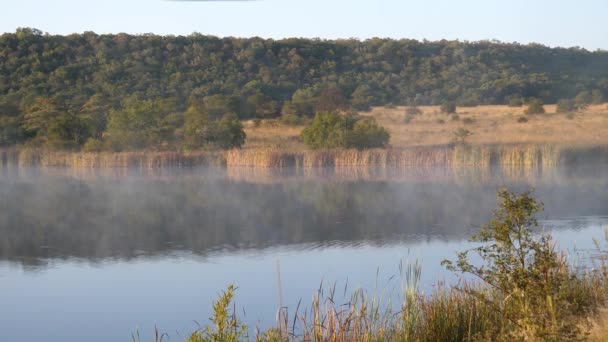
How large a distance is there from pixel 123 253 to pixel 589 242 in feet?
19.1

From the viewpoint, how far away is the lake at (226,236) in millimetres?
7801

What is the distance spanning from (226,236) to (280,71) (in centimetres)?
4305

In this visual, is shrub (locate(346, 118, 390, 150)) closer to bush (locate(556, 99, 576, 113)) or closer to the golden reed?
the golden reed

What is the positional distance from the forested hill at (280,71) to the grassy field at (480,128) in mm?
5108

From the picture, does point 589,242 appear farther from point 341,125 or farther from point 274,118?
point 274,118

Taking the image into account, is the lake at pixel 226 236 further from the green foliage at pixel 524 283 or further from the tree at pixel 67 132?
the tree at pixel 67 132

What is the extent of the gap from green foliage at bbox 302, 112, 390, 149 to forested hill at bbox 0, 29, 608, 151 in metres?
13.8

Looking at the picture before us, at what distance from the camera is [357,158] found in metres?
25.5

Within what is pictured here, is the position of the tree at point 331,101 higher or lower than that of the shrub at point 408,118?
higher

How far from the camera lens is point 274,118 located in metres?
44.7

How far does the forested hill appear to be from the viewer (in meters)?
47.8

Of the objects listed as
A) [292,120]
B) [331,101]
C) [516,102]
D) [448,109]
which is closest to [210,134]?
[292,120]

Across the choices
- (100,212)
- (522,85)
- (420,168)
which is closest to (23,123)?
(420,168)

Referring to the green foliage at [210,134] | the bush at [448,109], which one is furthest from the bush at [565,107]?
the green foliage at [210,134]
